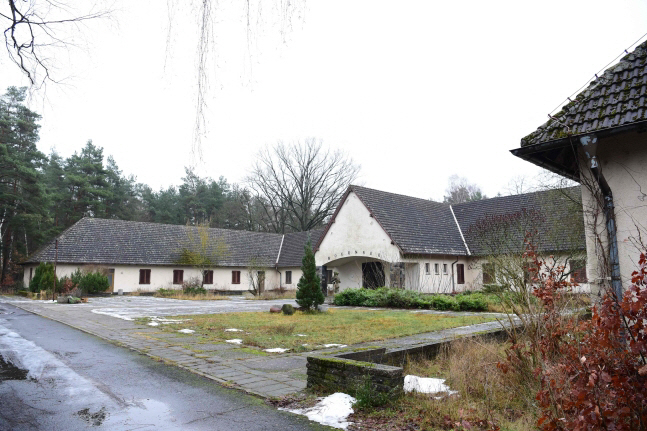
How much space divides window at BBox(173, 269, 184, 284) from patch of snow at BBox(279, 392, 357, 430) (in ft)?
116

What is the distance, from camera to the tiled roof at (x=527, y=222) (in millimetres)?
18875

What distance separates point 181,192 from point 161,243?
19.0 metres

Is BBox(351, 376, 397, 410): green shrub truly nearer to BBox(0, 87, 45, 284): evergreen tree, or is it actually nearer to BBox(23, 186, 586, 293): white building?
BBox(23, 186, 586, 293): white building

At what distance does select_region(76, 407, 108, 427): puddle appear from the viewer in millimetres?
4648

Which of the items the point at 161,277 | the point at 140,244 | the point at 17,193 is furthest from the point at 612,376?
the point at 17,193

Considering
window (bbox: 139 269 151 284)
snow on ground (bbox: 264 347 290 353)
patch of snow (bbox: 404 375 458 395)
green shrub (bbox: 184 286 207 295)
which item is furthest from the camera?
window (bbox: 139 269 151 284)

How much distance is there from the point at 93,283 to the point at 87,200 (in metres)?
19.1

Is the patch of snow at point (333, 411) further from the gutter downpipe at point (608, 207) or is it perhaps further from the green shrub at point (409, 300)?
the green shrub at point (409, 300)

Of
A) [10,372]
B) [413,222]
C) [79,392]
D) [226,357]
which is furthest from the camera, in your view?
[413,222]

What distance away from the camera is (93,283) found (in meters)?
30.6

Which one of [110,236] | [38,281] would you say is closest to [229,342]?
[38,281]

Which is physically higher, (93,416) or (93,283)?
(93,283)

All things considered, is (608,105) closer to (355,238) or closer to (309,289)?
(309,289)

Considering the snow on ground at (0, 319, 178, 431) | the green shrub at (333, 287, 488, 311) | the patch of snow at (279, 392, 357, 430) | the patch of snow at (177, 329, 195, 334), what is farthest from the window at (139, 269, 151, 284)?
the patch of snow at (279, 392, 357, 430)
